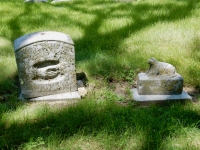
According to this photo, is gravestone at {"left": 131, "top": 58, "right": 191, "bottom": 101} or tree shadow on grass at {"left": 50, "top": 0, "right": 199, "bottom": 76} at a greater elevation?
tree shadow on grass at {"left": 50, "top": 0, "right": 199, "bottom": 76}

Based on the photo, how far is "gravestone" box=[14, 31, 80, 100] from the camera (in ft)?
10.5

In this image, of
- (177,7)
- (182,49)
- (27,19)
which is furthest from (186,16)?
(27,19)

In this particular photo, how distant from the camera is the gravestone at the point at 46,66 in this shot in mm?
3207

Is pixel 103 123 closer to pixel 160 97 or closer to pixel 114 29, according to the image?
pixel 160 97

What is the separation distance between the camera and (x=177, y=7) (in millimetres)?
6645

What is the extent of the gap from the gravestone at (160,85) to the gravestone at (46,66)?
0.91 meters

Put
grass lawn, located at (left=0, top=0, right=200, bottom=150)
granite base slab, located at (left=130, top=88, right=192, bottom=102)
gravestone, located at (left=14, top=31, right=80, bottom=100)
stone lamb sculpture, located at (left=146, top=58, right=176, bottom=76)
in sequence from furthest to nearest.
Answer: stone lamb sculpture, located at (left=146, top=58, right=176, bottom=76), granite base slab, located at (left=130, top=88, right=192, bottom=102), gravestone, located at (left=14, top=31, right=80, bottom=100), grass lawn, located at (left=0, top=0, right=200, bottom=150)

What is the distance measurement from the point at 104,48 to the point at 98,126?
237 centimetres

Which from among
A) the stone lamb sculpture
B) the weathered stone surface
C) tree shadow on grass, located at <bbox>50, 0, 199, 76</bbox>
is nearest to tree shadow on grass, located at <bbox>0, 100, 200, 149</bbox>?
the weathered stone surface

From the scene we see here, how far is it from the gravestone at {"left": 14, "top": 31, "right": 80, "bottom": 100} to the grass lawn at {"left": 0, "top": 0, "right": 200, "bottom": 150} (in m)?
0.24

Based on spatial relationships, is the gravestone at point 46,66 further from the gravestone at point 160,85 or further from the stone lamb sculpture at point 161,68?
the stone lamb sculpture at point 161,68

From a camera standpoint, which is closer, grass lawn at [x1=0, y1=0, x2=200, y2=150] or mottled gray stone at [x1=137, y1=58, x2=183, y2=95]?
grass lawn at [x1=0, y1=0, x2=200, y2=150]

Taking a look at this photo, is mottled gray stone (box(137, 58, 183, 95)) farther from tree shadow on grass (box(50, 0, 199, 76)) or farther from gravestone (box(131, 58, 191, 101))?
tree shadow on grass (box(50, 0, 199, 76))

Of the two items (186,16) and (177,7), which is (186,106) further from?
(177,7)
